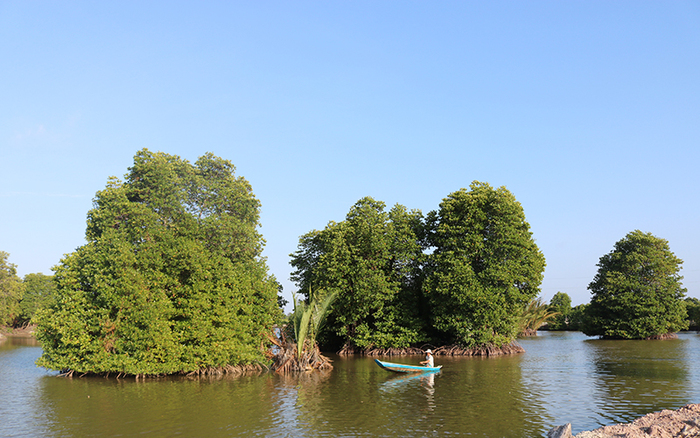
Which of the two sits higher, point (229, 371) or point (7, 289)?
point (7, 289)

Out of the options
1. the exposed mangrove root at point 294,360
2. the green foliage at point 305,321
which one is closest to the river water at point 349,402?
the exposed mangrove root at point 294,360

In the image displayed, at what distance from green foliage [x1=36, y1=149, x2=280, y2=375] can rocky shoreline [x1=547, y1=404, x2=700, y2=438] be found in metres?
22.5

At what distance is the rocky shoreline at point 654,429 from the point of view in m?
13.9

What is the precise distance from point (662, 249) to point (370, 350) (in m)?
48.5

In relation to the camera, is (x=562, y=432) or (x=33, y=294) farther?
(x=33, y=294)

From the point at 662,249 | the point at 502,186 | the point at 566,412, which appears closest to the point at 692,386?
the point at 566,412

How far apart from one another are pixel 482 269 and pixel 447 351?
29.0ft

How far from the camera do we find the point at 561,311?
4705 inches

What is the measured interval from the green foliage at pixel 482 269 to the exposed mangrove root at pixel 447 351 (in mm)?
767

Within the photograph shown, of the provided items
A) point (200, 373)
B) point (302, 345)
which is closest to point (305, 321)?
point (302, 345)

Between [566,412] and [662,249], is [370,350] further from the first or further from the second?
[662,249]

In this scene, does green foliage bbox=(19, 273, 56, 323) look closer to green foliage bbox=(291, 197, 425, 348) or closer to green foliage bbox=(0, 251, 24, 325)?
green foliage bbox=(0, 251, 24, 325)

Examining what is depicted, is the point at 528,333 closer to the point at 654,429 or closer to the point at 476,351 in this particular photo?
the point at 476,351

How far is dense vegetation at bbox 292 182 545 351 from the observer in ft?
153
